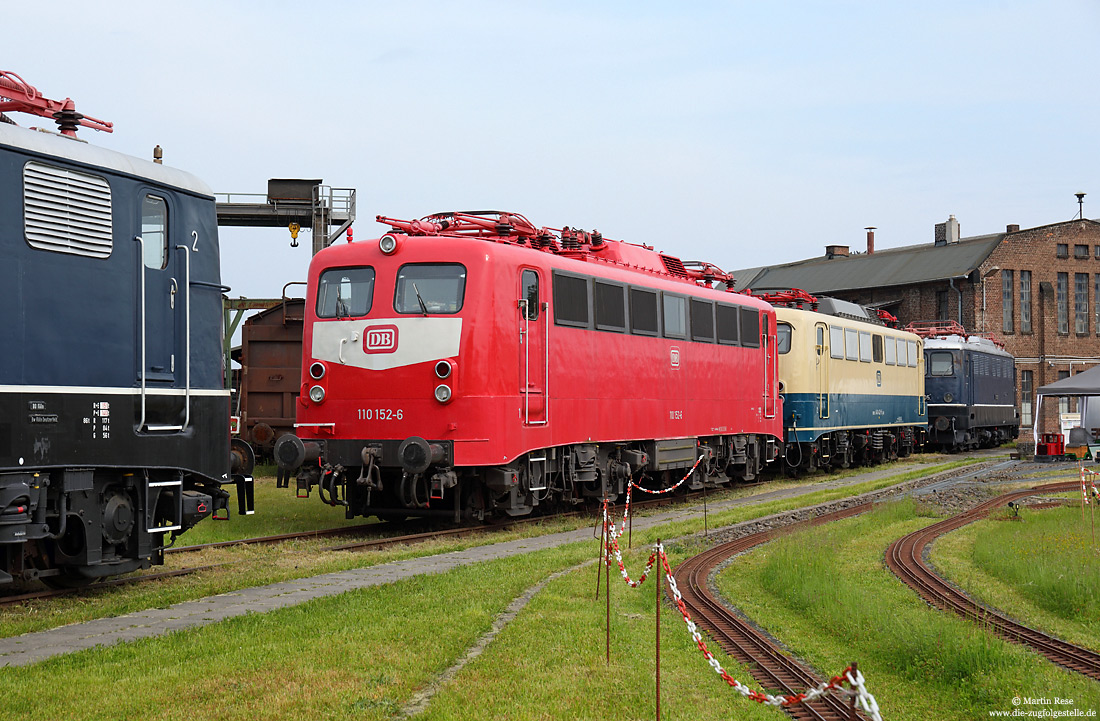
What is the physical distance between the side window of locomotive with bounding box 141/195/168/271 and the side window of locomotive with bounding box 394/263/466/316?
14.0ft

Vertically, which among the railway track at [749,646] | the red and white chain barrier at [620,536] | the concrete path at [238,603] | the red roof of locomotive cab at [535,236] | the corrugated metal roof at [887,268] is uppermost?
the corrugated metal roof at [887,268]

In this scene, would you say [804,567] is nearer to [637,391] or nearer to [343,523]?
[637,391]

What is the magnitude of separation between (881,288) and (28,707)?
167ft

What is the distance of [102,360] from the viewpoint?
9992 millimetres

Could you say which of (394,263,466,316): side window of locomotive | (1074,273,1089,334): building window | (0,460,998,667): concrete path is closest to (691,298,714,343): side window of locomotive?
(0,460,998,667): concrete path

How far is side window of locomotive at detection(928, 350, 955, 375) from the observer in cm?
3747

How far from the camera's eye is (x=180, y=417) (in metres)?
10.9

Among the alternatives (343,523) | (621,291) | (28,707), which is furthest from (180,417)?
(621,291)

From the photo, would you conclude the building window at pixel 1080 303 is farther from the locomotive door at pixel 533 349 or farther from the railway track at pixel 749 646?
the railway track at pixel 749 646

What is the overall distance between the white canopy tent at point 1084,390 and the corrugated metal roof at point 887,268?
582 inches

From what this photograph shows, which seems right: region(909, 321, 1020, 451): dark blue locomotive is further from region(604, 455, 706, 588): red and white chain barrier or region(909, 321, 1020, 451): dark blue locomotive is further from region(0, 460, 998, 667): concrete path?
region(0, 460, 998, 667): concrete path

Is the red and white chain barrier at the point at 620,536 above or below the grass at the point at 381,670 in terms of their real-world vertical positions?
above

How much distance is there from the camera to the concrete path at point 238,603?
27.5ft

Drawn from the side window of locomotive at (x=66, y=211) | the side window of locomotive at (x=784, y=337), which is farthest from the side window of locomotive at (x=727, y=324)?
the side window of locomotive at (x=66, y=211)
